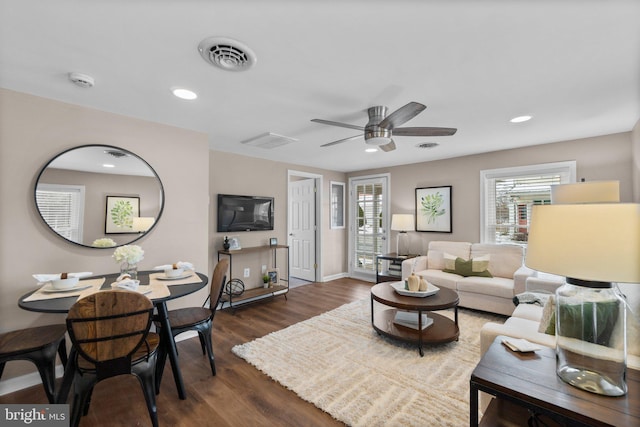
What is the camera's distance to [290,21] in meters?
1.37

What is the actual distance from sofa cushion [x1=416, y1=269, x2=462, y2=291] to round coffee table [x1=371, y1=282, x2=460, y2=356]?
742 mm

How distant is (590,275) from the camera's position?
0.91m

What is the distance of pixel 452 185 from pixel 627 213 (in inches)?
156

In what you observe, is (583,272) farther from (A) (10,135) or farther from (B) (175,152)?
(A) (10,135)

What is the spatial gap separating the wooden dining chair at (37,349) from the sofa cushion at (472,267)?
4.38 meters

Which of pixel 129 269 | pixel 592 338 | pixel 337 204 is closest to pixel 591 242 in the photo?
pixel 592 338

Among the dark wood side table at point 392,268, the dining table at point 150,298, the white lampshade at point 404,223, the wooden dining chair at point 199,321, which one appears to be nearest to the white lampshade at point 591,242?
the dining table at point 150,298

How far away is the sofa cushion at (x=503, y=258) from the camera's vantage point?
375 cm

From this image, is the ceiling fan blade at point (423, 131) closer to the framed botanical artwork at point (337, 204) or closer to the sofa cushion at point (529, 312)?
the sofa cushion at point (529, 312)

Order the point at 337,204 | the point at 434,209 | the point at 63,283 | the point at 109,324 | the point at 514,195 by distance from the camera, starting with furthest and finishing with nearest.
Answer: the point at 337,204
the point at 434,209
the point at 514,195
the point at 63,283
the point at 109,324

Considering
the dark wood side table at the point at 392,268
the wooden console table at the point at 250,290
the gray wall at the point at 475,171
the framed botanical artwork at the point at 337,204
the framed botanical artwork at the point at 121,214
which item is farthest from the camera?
the framed botanical artwork at the point at 337,204

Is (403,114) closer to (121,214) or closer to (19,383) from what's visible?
(121,214)

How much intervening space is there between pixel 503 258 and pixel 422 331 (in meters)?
1.94

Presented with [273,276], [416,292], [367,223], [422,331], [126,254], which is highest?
[367,223]
